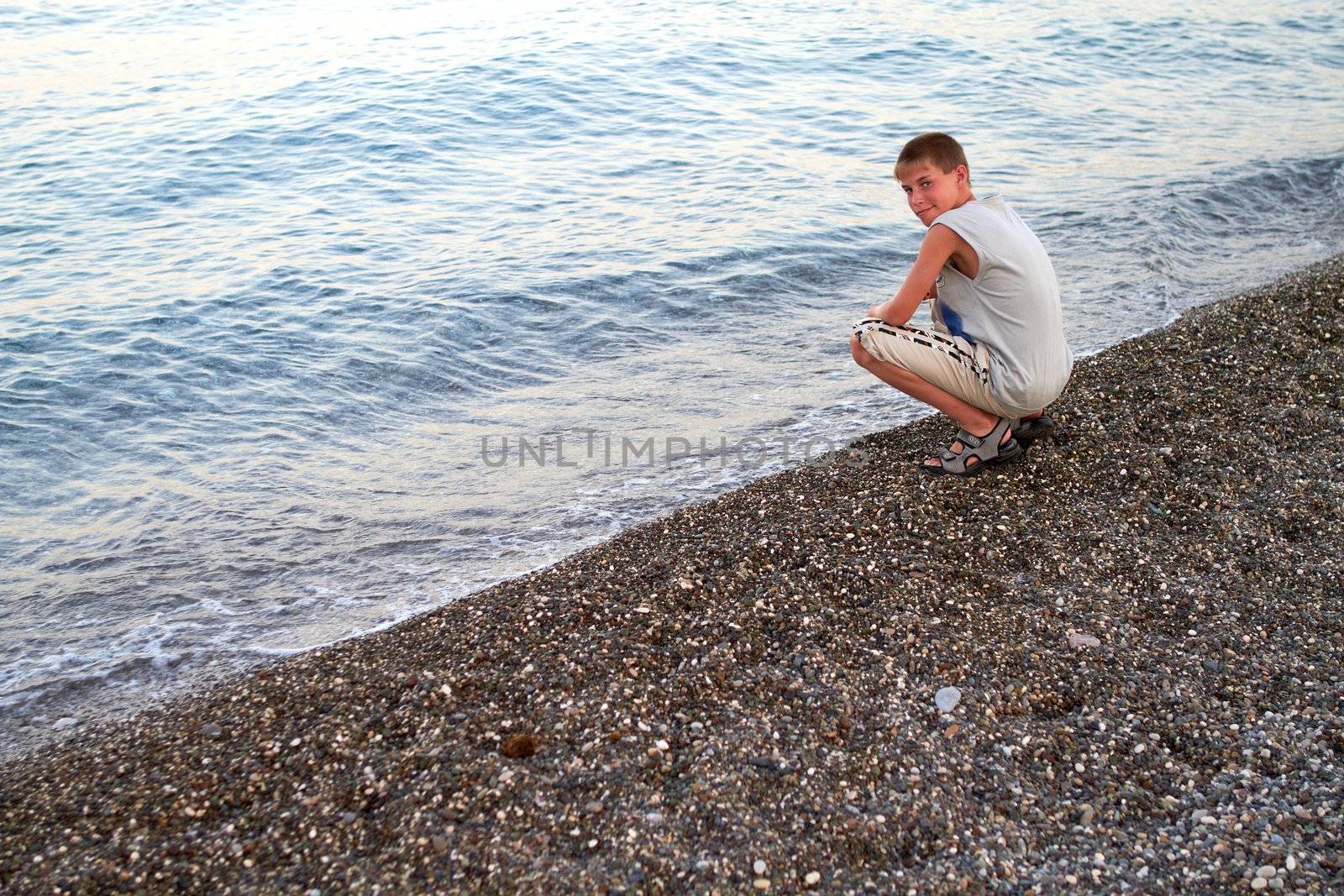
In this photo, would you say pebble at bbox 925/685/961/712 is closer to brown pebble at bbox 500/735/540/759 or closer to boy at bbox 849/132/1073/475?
brown pebble at bbox 500/735/540/759

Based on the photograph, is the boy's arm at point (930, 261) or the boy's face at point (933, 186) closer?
the boy's arm at point (930, 261)

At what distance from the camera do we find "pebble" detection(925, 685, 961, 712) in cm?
337

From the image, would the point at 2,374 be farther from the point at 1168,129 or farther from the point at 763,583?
the point at 1168,129

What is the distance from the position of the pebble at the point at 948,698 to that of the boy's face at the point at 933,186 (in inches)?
83.2

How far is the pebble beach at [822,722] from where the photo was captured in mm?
2801

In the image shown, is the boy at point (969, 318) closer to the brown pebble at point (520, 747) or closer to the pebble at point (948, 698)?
the pebble at point (948, 698)

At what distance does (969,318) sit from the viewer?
472 cm

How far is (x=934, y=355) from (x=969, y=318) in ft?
0.86

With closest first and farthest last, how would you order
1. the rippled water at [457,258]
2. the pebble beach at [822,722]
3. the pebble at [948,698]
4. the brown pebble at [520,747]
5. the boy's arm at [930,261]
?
the pebble beach at [822,722] → the brown pebble at [520,747] → the pebble at [948,698] → the boy's arm at [930,261] → the rippled water at [457,258]

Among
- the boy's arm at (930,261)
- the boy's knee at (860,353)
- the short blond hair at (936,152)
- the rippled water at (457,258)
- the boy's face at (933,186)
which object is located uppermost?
the short blond hair at (936,152)

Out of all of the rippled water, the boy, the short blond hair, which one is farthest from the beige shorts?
the rippled water

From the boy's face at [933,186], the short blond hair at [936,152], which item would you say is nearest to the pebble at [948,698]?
the boy's face at [933,186]

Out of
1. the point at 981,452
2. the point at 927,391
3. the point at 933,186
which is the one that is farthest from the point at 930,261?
the point at 981,452

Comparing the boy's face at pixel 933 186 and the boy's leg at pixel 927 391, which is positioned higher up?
the boy's face at pixel 933 186
